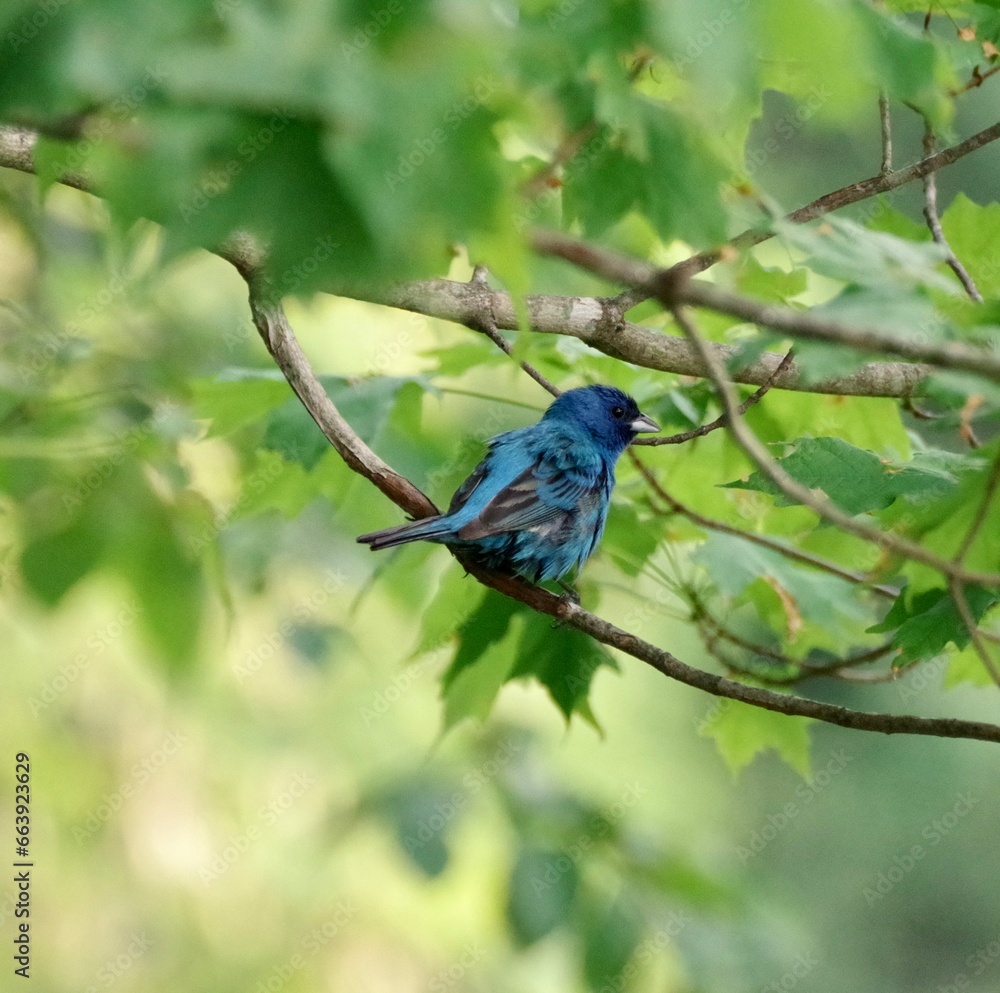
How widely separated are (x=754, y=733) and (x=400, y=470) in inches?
49.9

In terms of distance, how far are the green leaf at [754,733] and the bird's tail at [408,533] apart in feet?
3.33

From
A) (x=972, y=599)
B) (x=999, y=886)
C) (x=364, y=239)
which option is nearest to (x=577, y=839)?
(x=972, y=599)

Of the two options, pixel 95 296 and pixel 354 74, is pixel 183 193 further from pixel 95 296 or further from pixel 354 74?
pixel 95 296

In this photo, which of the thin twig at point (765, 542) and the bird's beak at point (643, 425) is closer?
the thin twig at point (765, 542)

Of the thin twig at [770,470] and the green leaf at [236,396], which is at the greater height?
the thin twig at [770,470]

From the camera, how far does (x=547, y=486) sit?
3705 millimetres

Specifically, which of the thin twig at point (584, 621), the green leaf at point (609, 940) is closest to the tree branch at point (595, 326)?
the thin twig at point (584, 621)

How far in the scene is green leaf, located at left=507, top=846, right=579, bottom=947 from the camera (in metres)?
3.80

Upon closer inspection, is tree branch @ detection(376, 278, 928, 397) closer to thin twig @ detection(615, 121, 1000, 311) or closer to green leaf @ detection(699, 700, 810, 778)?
thin twig @ detection(615, 121, 1000, 311)

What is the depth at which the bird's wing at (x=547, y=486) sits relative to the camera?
343 centimetres

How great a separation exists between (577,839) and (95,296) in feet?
9.62

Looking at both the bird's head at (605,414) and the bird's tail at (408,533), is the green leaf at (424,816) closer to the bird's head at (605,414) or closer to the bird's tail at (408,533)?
the bird's head at (605,414)

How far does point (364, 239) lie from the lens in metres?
1.22

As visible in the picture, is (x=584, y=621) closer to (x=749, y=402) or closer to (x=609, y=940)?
(x=749, y=402)
